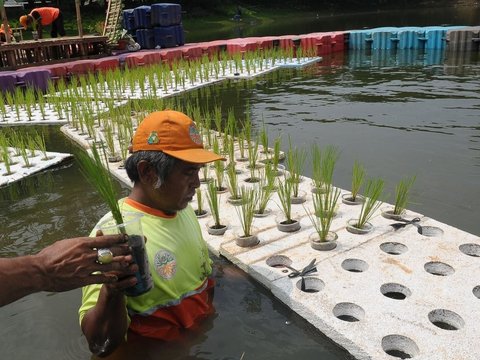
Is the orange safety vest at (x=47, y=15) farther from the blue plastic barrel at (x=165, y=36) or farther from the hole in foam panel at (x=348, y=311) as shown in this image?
the hole in foam panel at (x=348, y=311)

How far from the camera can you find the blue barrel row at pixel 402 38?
47.7 ft

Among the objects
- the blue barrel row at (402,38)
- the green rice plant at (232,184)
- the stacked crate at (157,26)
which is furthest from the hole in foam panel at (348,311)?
the stacked crate at (157,26)

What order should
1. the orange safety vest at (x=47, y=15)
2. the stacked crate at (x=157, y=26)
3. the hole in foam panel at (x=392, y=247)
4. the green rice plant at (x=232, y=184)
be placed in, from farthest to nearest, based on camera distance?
the orange safety vest at (x=47, y=15), the stacked crate at (x=157, y=26), the green rice plant at (x=232, y=184), the hole in foam panel at (x=392, y=247)

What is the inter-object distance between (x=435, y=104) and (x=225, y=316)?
21.8ft

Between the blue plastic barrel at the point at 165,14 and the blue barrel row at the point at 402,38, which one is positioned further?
the blue plastic barrel at the point at 165,14

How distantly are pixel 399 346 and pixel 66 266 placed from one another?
168cm

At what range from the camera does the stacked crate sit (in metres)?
15.8

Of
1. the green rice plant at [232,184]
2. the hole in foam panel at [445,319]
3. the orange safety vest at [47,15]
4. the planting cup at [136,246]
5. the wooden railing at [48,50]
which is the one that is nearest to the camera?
the planting cup at [136,246]

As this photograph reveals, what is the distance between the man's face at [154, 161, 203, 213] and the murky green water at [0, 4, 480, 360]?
2.37 feet

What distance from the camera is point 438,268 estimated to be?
9.26 ft

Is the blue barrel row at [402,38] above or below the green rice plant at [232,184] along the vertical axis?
above

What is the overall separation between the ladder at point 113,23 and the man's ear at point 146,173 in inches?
568

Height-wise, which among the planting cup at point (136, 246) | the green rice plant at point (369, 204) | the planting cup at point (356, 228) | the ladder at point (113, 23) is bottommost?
the planting cup at point (356, 228)

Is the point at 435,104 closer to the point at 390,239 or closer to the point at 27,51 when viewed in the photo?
the point at 390,239
